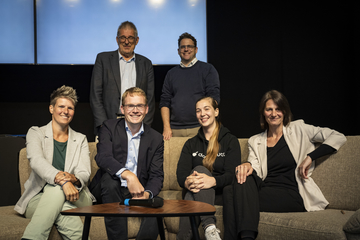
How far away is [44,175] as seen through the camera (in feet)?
7.48

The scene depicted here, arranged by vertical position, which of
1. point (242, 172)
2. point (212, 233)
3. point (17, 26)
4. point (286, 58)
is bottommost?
point (212, 233)

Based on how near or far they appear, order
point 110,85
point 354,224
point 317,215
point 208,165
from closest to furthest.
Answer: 1. point 354,224
2. point 317,215
3. point 208,165
4. point 110,85

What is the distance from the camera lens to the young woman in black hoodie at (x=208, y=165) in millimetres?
2264

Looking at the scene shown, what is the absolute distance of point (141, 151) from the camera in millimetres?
2490

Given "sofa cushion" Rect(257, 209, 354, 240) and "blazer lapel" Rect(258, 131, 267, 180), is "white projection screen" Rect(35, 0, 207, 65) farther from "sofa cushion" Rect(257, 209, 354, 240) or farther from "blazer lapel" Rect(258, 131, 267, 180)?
"sofa cushion" Rect(257, 209, 354, 240)

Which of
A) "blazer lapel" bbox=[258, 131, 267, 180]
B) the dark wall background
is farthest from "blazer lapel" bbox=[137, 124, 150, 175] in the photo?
the dark wall background

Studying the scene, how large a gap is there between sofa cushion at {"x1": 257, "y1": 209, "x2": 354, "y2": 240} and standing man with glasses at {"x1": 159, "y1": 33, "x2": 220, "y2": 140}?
138cm

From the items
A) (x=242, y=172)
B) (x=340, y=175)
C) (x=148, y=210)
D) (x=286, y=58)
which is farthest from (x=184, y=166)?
(x=286, y=58)

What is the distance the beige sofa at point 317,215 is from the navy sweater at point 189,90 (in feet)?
2.01

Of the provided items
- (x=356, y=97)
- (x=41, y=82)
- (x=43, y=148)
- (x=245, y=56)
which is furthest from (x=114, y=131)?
(x=356, y=97)

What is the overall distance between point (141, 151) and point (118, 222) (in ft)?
1.92

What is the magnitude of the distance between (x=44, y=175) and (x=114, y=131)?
1.85 feet

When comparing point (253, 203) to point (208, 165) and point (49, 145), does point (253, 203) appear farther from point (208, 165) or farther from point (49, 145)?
point (49, 145)

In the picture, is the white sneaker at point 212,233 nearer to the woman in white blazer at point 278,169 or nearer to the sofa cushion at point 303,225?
the woman in white blazer at point 278,169
